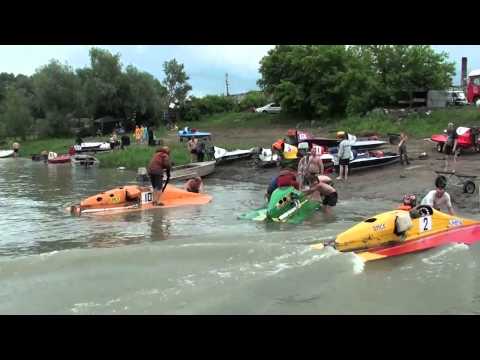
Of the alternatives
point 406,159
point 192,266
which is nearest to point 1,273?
point 192,266

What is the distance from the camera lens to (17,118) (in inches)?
2269

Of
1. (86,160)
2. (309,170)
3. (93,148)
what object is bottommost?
(86,160)

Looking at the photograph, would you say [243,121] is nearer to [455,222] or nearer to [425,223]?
[455,222]

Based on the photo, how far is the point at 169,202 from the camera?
15.2m

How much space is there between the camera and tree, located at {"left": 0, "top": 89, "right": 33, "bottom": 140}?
57.6 metres

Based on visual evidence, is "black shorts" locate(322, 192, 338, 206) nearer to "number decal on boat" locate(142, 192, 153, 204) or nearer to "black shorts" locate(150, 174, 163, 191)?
"black shorts" locate(150, 174, 163, 191)

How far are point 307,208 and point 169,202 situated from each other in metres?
4.47

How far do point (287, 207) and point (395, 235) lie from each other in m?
3.55

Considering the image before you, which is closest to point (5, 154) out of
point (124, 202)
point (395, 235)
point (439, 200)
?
point (124, 202)

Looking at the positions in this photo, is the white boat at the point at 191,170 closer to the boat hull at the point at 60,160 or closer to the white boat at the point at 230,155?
the white boat at the point at 230,155

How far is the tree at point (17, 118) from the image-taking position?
57625 mm

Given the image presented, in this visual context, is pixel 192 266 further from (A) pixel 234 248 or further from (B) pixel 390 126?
(B) pixel 390 126

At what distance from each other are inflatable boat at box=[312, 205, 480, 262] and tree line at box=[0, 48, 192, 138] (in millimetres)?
49826
